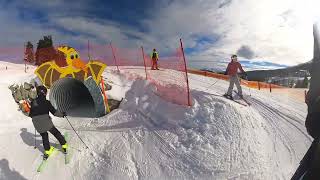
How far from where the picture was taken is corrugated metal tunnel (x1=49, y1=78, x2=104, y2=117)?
14.8m

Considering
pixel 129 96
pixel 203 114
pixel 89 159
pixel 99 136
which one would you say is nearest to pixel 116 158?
pixel 89 159

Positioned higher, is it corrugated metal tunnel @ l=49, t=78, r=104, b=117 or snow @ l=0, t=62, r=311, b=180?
corrugated metal tunnel @ l=49, t=78, r=104, b=117

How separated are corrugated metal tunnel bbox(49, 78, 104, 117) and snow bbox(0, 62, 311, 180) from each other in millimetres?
1128

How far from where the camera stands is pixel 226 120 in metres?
11.0

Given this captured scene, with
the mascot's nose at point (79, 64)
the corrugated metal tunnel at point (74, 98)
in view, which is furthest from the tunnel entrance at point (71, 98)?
the mascot's nose at point (79, 64)

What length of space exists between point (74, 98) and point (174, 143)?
8661 millimetres

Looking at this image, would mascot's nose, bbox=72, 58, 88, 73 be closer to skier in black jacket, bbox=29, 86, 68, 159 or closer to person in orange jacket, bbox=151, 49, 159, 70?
skier in black jacket, bbox=29, 86, 68, 159

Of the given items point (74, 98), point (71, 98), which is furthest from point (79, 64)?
point (74, 98)

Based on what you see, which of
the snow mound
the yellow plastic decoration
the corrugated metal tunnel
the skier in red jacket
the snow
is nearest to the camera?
the snow mound

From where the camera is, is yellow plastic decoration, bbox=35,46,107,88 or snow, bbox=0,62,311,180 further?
yellow plastic decoration, bbox=35,46,107,88

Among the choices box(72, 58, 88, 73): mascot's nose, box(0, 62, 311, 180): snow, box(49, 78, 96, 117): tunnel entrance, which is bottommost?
box(0, 62, 311, 180): snow

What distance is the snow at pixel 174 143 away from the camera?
9.48 meters

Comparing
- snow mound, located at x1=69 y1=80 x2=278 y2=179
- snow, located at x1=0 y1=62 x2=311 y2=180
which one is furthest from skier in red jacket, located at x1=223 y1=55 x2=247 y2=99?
snow mound, located at x1=69 y1=80 x2=278 y2=179

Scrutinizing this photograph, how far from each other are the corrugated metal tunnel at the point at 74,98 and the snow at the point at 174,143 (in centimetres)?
113
